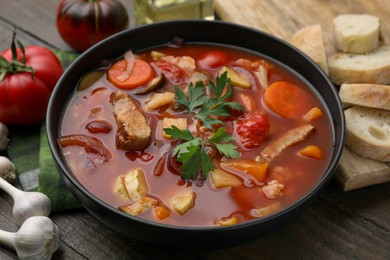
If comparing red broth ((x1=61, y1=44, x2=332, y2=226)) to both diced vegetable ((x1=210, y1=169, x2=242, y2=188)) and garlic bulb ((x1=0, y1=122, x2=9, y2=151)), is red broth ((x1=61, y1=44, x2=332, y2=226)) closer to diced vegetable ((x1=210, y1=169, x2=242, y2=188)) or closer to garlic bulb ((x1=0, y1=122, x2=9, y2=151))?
diced vegetable ((x1=210, y1=169, x2=242, y2=188))

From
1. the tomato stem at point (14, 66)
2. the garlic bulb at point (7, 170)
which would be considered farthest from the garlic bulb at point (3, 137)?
the tomato stem at point (14, 66)

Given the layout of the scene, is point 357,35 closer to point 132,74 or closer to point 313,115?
point 313,115

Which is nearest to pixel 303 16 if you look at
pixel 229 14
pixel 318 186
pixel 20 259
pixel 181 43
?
pixel 229 14

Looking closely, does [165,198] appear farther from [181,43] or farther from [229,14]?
[229,14]

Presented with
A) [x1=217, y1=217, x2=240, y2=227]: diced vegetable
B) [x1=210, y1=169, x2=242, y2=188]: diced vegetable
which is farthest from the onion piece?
[x1=217, y1=217, x2=240, y2=227]: diced vegetable

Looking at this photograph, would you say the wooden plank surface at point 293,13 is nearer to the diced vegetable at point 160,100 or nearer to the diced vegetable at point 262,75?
the diced vegetable at point 262,75

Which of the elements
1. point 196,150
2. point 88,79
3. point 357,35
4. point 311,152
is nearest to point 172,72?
point 88,79
